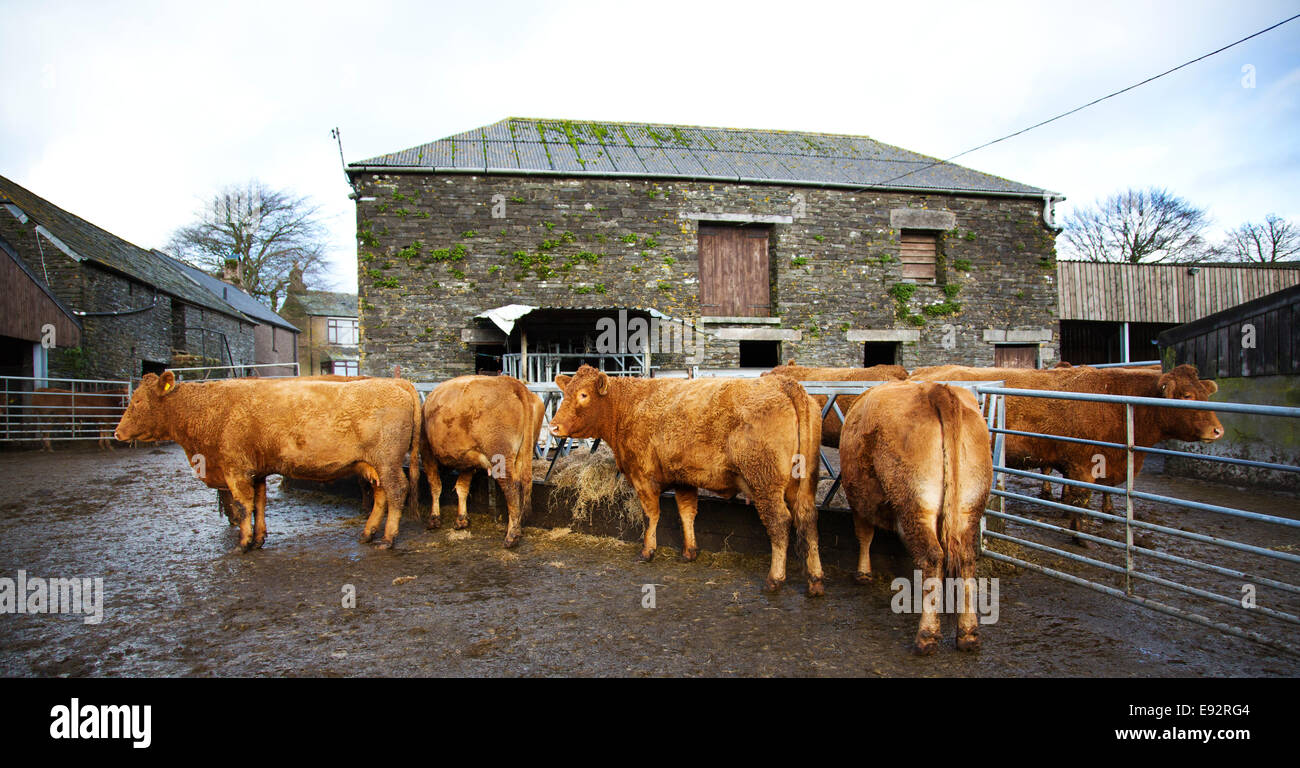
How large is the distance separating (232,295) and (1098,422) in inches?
1661

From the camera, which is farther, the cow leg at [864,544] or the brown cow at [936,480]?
the cow leg at [864,544]

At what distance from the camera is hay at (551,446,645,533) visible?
19.6 feet

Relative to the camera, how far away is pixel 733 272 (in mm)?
17812

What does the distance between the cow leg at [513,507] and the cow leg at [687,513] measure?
5.12 ft

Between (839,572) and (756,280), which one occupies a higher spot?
(756,280)

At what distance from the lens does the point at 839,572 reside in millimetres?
4879

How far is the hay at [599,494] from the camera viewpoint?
597cm

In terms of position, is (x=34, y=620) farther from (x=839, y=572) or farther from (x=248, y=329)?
(x=248, y=329)

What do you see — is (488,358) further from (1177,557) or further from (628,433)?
(1177,557)

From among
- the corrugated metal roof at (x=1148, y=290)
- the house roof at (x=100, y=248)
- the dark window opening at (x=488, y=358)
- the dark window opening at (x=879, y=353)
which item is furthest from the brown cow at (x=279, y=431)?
the corrugated metal roof at (x=1148, y=290)

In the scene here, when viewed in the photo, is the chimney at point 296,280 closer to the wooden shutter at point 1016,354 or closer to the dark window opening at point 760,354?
the dark window opening at point 760,354

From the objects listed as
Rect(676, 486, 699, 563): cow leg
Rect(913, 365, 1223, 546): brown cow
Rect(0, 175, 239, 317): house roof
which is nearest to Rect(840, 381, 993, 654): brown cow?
Rect(676, 486, 699, 563): cow leg

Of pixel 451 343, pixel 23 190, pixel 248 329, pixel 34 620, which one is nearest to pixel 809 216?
pixel 451 343
